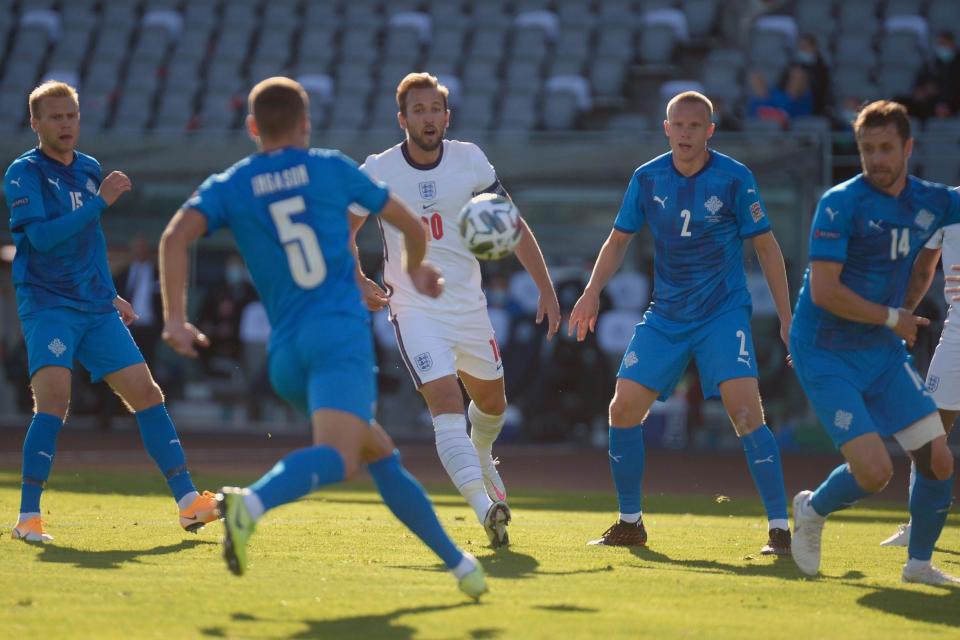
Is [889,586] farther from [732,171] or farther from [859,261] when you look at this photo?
[732,171]

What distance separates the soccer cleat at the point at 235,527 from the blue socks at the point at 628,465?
3.39m

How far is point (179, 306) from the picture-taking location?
18.5 feet

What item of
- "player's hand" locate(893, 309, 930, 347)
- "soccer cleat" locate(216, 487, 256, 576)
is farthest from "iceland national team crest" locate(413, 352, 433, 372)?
"soccer cleat" locate(216, 487, 256, 576)

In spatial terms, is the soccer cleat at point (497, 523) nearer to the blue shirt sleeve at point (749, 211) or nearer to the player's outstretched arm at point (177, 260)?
the blue shirt sleeve at point (749, 211)

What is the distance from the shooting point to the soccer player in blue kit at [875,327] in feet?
21.6

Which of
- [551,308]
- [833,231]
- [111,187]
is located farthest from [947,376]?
[111,187]

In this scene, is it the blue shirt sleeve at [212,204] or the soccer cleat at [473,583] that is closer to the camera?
Result: the blue shirt sleeve at [212,204]

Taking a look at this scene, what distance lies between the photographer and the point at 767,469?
8164 mm

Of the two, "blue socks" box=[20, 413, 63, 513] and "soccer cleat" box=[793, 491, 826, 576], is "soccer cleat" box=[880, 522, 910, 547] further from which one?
"blue socks" box=[20, 413, 63, 513]

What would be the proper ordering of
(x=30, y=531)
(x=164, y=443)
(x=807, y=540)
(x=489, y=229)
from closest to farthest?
(x=807, y=540), (x=489, y=229), (x=30, y=531), (x=164, y=443)

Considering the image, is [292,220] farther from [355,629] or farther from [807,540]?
[807,540]

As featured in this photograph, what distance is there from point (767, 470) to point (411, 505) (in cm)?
288

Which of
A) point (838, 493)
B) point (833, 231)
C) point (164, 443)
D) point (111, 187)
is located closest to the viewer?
point (833, 231)

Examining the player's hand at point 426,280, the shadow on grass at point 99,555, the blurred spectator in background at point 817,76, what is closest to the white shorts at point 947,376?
the player's hand at point 426,280
